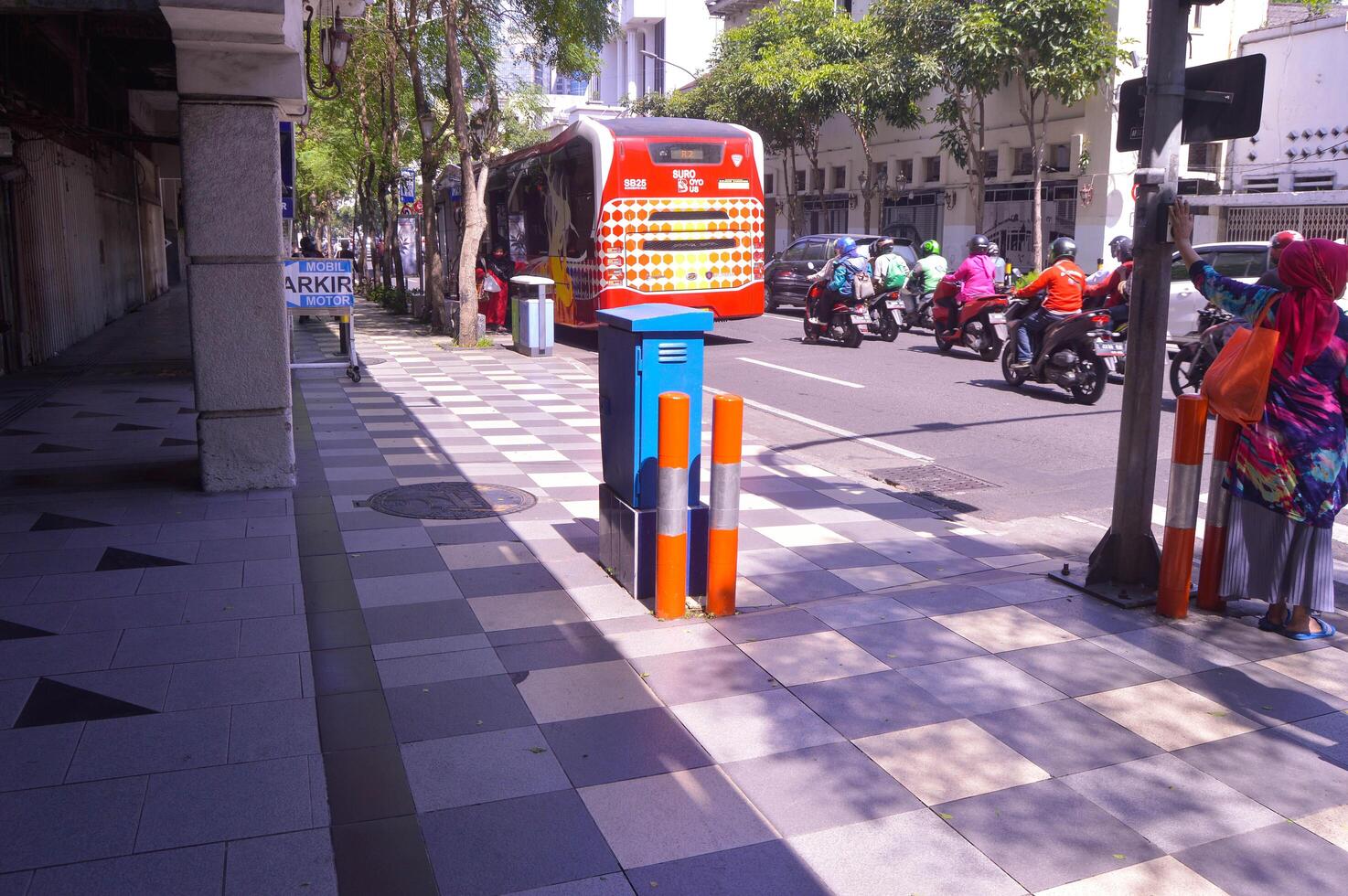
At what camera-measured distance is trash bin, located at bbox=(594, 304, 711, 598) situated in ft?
17.0

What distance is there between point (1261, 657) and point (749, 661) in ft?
7.12

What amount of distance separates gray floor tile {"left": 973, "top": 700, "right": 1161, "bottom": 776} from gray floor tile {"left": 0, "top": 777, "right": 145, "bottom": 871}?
9.20 ft

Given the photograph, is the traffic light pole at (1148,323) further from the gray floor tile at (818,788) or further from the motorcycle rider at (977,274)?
the motorcycle rider at (977,274)

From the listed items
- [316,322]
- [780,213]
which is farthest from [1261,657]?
[780,213]

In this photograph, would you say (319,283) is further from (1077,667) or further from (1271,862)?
(1271,862)

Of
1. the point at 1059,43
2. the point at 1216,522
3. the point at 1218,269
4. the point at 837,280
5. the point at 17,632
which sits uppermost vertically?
the point at 1059,43

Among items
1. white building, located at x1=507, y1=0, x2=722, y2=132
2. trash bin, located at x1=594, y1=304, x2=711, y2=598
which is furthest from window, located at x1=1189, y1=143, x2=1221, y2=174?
white building, located at x1=507, y1=0, x2=722, y2=132

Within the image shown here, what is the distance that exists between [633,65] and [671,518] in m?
61.3

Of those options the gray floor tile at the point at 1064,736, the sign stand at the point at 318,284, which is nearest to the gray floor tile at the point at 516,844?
the gray floor tile at the point at 1064,736

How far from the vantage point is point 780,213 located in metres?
44.2

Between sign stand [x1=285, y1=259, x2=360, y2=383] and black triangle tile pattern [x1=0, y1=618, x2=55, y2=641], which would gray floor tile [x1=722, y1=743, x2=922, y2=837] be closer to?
black triangle tile pattern [x1=0, y1=618, x2=55, y2=641]

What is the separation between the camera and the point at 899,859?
10.5 feet

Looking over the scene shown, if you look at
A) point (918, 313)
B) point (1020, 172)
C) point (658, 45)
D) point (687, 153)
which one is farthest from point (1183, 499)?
point (658, 45)

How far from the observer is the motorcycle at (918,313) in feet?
65.6
